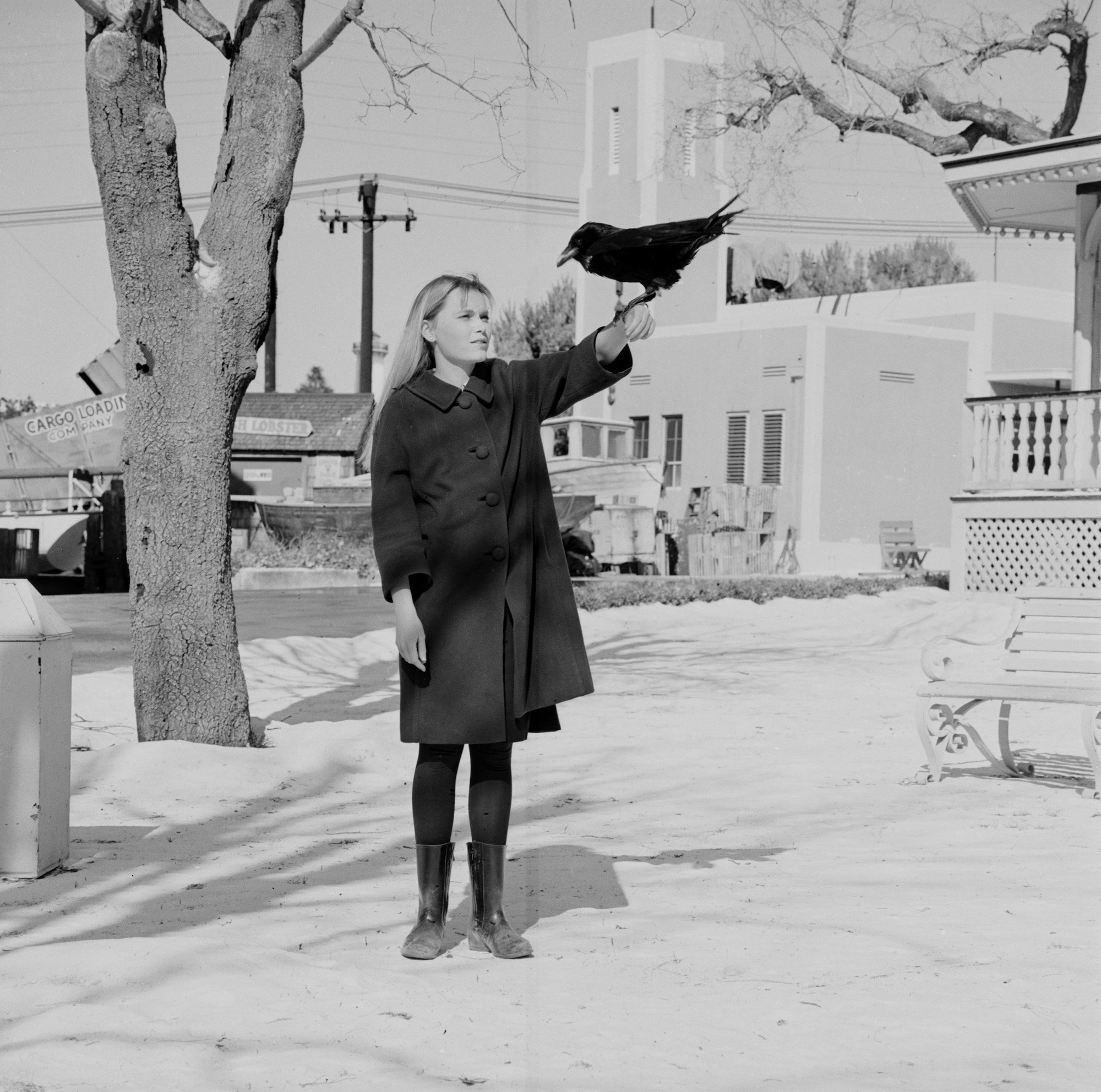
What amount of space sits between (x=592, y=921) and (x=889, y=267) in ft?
208

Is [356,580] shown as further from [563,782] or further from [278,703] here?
[563,782]

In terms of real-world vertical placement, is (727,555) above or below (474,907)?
below

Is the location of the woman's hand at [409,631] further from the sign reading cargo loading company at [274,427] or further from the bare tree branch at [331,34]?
the sign reading cargo loading company at [274,427]

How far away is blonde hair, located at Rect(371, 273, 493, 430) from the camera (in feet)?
13.4

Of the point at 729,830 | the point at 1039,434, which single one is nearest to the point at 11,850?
the point at 729,830

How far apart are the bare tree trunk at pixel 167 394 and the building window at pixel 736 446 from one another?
24122 millimetres

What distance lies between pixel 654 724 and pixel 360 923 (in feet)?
15.1

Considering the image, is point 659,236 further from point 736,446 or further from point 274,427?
point 274,427

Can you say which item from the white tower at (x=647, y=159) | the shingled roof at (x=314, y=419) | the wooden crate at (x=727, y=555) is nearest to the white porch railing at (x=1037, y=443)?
the wooden crate at (x=727, y=555)

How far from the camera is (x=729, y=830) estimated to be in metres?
5.96

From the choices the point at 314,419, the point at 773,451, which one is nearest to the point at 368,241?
the point at 314,419

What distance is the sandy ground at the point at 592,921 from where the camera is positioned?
3072mm

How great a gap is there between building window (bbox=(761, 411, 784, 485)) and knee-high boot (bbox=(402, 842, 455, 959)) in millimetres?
26799

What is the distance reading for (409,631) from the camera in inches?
151
